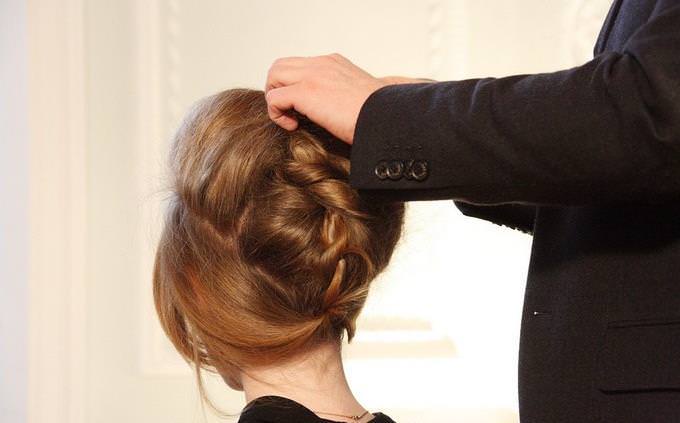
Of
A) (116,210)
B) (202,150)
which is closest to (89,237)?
(116,210)

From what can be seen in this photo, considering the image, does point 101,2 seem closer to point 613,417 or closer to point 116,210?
point 116,210

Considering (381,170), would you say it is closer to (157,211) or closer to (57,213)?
(157,211)

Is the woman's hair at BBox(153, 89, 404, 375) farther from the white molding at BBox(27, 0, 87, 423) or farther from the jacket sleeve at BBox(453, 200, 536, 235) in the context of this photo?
the white molding at BBox(27, 0, 87, 423)

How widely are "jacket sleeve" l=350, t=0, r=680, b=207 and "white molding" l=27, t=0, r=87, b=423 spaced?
132cm

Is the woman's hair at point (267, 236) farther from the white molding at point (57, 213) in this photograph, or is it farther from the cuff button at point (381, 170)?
the white molding at point (57, 213)

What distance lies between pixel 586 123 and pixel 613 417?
26cm

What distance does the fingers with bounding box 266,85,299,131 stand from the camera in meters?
0.85

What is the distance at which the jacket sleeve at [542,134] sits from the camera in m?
0.72

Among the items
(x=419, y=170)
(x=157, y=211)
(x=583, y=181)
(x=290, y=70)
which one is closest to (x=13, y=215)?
(x=157, y=211)

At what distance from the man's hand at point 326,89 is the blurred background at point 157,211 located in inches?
37.5

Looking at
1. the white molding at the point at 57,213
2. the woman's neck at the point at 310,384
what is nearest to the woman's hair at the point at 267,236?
the woman's neck at the point at 310,384

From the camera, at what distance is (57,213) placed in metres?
1.98

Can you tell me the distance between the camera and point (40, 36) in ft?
6.51

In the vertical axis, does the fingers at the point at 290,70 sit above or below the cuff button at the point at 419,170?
above
